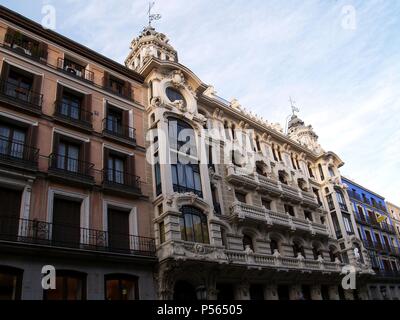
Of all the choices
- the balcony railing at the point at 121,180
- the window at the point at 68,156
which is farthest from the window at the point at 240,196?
the window at the point at 68,156

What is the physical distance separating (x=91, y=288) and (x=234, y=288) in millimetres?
9439

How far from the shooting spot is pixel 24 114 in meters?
18.5

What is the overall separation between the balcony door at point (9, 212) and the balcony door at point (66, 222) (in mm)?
1632

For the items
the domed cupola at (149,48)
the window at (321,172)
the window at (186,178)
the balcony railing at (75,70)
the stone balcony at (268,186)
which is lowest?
the window at (186,178)

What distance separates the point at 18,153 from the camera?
17500 mm

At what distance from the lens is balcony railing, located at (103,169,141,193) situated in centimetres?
1984

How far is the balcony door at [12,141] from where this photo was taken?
17266 mm

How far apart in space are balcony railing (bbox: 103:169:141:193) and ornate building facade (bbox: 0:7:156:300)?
60 mm

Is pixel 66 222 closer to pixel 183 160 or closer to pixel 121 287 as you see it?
pixel 121 287

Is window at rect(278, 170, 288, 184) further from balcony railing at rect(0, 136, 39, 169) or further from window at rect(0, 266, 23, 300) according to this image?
window at rect(0, 266, 23, 300)

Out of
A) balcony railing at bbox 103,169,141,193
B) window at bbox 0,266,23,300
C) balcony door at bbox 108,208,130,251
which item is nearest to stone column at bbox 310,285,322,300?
balcony door at bbox 108,208,130,251

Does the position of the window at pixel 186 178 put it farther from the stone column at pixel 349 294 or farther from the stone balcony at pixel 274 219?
the stone column at pixel 349 294

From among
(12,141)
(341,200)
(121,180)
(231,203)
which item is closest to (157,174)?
(121,180)

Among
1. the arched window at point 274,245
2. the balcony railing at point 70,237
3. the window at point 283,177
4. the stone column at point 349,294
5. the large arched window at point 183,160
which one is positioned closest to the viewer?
the balcony railing at point 70,237
